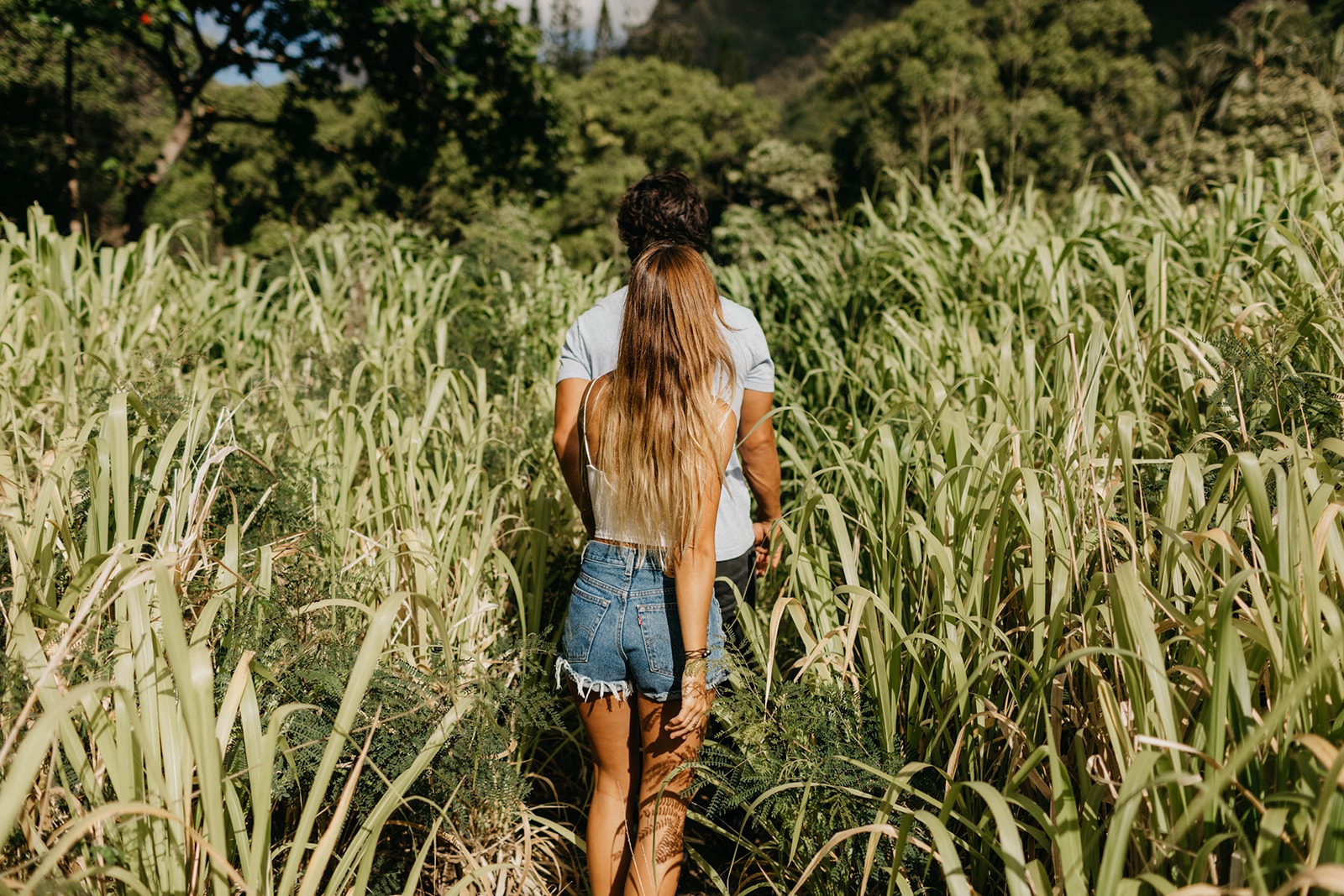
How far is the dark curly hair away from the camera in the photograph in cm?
158

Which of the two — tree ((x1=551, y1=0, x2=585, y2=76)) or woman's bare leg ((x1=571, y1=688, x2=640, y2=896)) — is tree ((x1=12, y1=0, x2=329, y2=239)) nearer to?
woman's bare leg ((x1=571, y1=688, x2=640, y2=896))

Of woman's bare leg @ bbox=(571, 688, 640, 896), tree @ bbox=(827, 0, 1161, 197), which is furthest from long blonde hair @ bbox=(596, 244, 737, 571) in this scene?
tree @ bbox=(827, 0, 1161, 197)

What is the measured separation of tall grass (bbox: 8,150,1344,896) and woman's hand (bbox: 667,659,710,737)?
0.33 ft

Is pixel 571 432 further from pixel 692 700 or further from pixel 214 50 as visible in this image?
pixel 214 50

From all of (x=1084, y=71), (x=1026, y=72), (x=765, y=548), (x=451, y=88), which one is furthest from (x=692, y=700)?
(x=1084, y=71)

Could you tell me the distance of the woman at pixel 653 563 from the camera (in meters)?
1.38

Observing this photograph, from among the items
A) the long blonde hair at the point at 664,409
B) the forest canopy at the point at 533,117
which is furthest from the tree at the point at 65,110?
the long blonde hair at the point at 664,409

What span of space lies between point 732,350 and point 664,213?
34 centimetres

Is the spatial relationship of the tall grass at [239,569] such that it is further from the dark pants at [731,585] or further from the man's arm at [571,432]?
the dark pants at [731,585]

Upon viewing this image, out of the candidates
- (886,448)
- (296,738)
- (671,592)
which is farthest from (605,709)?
(886,448)

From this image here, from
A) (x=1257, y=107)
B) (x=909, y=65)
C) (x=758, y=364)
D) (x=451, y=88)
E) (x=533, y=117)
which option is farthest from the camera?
(x=909, y=65)

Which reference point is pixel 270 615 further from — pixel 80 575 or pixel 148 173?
pixel 148 173

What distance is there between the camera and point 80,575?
118 centimetres

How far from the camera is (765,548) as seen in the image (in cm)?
189
